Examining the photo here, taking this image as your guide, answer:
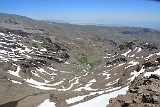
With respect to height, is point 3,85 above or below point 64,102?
below

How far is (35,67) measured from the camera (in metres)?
182

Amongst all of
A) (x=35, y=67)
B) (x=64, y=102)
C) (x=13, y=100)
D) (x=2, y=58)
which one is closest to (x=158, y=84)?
(x=64, y=102)

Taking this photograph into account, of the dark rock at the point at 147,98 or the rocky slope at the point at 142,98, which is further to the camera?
the dark rock at the point at 147,98

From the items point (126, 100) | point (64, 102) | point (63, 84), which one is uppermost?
point (126, 100)

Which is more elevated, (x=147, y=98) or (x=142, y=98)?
(x=147, y=98)

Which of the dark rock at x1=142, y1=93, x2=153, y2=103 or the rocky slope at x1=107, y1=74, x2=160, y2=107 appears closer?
the rocky slope at x1=107, y1=74, x2=160, y2=107

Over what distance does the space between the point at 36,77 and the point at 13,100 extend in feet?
158

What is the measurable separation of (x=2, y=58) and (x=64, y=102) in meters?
134

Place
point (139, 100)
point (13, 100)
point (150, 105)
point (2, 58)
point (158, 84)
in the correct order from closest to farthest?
point (150, 105), point (139, 100), point (158, 84), point (13, 100), point (2, 58)

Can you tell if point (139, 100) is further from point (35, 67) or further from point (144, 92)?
point (35, 67)

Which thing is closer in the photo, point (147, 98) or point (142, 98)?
point (147, 98)

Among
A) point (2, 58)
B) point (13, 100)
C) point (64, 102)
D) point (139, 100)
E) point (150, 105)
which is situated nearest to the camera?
point (150, 105)

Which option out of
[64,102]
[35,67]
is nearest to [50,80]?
[35,67]

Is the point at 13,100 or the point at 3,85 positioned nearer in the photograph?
the point at 13,100
